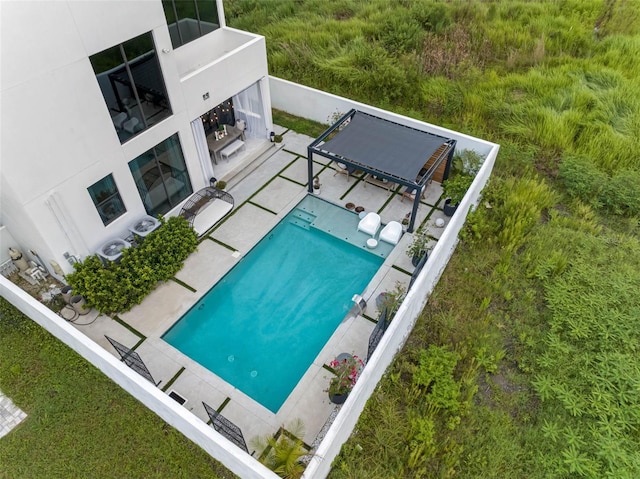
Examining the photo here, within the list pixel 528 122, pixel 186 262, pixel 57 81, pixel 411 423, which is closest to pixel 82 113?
pixel 57 81

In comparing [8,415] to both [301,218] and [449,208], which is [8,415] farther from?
[449,208]

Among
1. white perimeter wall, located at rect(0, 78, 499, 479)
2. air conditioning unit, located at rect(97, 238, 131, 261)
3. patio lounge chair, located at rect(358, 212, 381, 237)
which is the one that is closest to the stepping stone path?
white perimeter wall, located at rect(0, 78, 499, 479)

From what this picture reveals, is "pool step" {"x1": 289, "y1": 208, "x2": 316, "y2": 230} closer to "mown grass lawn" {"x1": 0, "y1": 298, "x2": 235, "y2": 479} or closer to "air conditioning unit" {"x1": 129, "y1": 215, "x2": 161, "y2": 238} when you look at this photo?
"air conditioning unit" {"x1": 129, "y1": 215, "x2": 161, "y2": 238}

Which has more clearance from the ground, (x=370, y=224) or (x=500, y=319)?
(x=370, y=224)

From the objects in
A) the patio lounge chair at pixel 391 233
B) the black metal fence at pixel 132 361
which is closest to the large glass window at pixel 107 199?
the black metal fence at pixel 132 361

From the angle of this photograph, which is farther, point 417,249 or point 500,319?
point 417,249

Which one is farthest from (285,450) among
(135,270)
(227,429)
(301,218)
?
(301,218)

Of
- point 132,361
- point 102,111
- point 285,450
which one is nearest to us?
point 285,450
